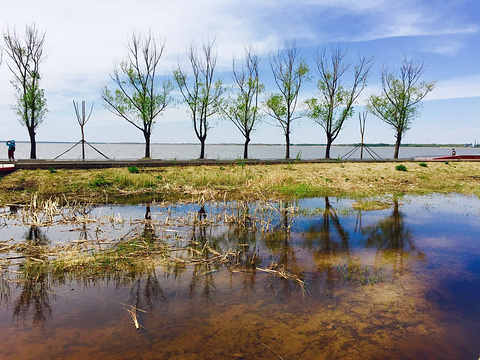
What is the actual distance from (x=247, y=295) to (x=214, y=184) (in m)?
14.4

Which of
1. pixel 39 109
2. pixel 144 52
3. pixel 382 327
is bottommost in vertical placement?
pixel 382 327

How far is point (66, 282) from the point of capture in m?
6.93

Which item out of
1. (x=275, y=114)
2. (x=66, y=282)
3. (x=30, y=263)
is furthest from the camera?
(x=275, y=114)

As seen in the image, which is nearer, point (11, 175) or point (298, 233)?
point (298, 233)

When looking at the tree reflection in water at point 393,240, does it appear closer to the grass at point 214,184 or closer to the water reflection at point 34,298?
the grass at point 214,184

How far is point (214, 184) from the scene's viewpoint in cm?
2058

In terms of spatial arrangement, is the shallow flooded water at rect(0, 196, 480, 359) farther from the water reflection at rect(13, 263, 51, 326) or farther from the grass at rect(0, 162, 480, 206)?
the grass at rect(0, 162, 480, 206)

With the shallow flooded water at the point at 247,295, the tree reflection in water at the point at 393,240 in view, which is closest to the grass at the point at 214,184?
the tree reflection in water at the point at 393,240

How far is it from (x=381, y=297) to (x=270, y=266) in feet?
8.80

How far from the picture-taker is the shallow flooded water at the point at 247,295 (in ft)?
16.0

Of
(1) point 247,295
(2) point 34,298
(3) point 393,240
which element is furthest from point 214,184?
(2) point 34,298

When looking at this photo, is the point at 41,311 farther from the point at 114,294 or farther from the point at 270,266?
the point at 270,266

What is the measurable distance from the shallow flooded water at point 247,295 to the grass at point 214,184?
554 centimetres

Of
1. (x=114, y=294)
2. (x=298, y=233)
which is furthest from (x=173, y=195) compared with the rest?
(x=114, y=294)
